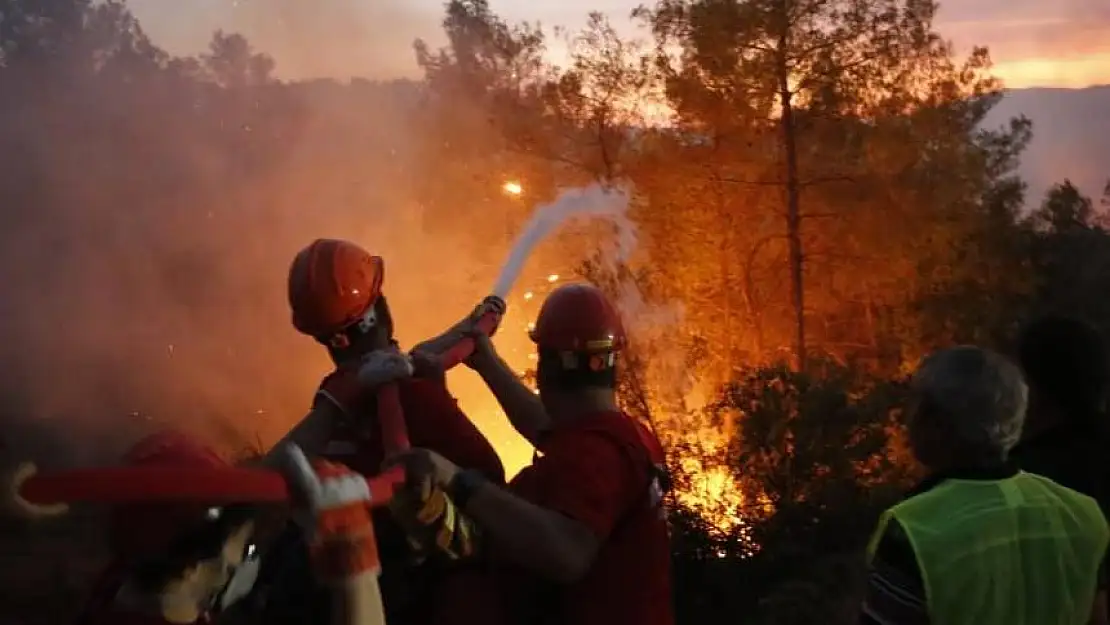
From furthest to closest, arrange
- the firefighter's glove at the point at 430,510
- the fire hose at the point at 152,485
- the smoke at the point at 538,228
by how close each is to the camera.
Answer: the smoke at the point at 538,228 → the firefighter's glove at the point at 430,510 → the fire hose at the point at 152,485

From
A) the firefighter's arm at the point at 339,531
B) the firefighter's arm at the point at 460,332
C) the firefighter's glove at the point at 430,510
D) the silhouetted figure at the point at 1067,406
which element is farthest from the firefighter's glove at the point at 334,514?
the silhouetted figure at the point at 1067,406

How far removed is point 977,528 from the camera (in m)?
2.30

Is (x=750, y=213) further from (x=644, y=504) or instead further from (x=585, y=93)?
(x=644, y=504)

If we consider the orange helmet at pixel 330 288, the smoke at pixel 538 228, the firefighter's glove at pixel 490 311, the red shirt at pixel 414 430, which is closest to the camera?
the red shirt at pixel 414 430

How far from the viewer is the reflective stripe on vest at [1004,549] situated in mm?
2279

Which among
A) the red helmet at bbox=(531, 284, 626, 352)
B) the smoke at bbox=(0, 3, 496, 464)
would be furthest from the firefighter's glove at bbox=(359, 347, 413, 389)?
the smoke at bbox=(0, 3, 496, 464)

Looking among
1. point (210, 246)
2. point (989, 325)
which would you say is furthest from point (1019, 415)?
point (210, 246)

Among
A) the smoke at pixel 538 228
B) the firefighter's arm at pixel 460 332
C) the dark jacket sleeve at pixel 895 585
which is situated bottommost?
the dark jacket sleeve at pixel 895 585

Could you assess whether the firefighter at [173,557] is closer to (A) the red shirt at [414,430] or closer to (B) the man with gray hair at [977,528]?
(A) the red shirt at [414,430]

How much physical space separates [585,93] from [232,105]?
15.7 feet

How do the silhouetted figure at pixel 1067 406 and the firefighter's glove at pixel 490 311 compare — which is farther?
the firefighter's glove at pixel 490 311

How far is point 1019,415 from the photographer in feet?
7.95

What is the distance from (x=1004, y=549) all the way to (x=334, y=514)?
148cm

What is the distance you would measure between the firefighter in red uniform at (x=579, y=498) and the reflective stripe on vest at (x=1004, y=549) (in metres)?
0.54
